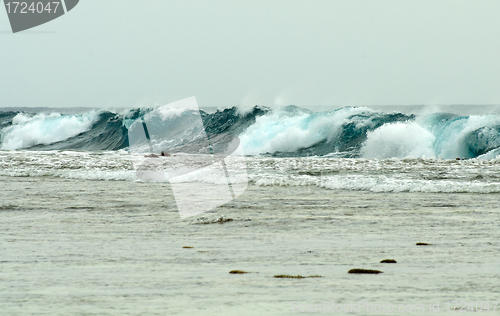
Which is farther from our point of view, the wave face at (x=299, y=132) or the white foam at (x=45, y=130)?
the white foam at (x=45, y=130)

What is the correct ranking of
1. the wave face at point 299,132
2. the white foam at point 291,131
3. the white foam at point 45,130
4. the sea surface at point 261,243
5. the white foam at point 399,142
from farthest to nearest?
the white foam at point 45,130 → the white foam at point 291,131 → the wave face at point 299,132 → the white foam at point 399,142 → the sea surface at point 261,243

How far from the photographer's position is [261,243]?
15.9 ft

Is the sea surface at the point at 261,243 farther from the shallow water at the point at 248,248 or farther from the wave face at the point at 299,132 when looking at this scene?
the wave face at the point at 299,132

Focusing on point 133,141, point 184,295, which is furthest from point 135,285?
point 133,141

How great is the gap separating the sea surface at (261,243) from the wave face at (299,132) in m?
6.01

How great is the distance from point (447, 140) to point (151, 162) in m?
11.6

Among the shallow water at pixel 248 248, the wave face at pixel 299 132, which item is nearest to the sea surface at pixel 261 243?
the shallow water at pixel 248 248

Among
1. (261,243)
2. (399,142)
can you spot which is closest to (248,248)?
(261,243)

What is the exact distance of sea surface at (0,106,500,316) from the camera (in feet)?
9.70

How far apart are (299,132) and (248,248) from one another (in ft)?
68.3

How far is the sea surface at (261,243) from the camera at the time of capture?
9.70ft

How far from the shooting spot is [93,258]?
417 cm

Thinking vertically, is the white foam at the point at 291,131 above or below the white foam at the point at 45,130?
below

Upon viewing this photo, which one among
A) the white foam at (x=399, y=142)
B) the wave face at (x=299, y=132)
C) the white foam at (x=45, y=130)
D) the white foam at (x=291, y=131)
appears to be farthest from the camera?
the white foam at (x=45, y=130)
